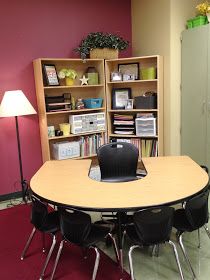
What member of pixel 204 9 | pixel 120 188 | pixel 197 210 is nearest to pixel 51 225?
pixel 120 188

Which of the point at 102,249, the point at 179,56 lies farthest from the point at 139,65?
the point at 102,249

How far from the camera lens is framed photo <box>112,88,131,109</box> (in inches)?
180

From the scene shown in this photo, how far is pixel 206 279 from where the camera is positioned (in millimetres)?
2232

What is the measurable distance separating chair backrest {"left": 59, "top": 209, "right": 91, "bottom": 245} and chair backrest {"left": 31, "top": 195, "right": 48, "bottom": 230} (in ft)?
0.61

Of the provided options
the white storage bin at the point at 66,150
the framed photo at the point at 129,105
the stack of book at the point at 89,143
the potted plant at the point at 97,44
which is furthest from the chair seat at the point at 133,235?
the potted plant at the point at 97,44

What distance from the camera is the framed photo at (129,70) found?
444 centimetres

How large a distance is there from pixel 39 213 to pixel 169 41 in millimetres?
3048

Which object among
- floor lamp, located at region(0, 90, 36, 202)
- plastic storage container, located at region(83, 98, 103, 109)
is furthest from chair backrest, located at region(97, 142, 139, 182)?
plastic storage container, located at region(83, 98, 103, 109)

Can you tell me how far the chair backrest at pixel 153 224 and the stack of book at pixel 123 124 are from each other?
2.57 metres

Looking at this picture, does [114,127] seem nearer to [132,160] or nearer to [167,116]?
[167,116]

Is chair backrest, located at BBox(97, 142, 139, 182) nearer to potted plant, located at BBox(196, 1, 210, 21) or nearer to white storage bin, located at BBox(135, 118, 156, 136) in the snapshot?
white storage bin, located at BBox(135, 118, 156, 136)

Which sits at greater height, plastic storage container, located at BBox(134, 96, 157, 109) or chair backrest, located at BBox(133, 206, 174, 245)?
plastic storage container, located at BBox(134, 96, 157, 109)

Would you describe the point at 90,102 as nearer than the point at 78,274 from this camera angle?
No

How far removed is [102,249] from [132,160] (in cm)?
90
